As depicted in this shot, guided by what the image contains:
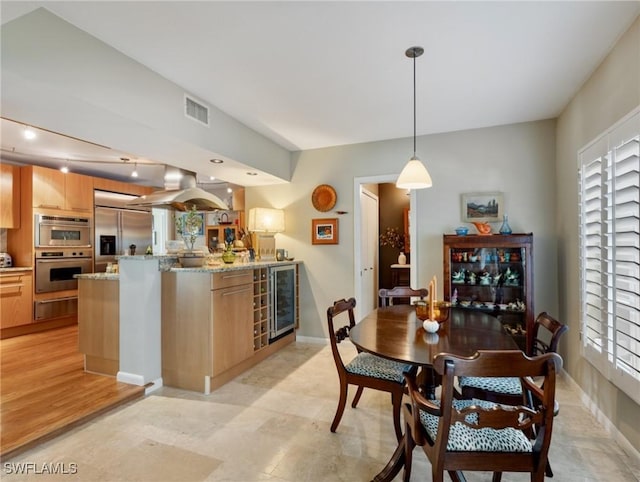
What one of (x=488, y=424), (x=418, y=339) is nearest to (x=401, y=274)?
(x=418, y=339)

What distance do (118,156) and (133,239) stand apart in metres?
1.83

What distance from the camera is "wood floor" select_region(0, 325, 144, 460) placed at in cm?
224

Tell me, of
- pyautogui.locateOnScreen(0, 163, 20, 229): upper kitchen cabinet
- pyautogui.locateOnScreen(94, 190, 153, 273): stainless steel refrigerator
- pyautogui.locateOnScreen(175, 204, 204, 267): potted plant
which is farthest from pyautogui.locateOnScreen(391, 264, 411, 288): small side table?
pyautogui.locateOnScreen(0, 163, 20, 229): upper kitchen cabinet

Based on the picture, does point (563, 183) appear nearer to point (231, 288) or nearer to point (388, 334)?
point (388, 334)

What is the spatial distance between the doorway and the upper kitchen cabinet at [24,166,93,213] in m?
4.40

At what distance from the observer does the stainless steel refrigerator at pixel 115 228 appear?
18.5 ft

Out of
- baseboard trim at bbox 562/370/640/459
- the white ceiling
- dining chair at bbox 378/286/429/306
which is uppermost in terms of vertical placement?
the white ceiling

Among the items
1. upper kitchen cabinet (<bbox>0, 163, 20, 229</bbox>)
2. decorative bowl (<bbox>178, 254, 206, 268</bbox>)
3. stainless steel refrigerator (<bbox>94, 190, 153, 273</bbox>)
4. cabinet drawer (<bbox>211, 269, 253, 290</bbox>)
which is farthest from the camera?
stainless steel refrigerator (<bbox>94, 190, 153, 273</bbox>)

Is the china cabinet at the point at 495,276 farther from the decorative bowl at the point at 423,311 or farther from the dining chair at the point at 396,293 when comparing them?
the decorative bowl at the point at 423,311

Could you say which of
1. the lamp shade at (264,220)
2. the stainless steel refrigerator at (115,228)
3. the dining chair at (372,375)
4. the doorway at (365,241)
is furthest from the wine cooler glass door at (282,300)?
the stainless steel refrigerator at (115,228)

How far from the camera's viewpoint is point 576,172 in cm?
291

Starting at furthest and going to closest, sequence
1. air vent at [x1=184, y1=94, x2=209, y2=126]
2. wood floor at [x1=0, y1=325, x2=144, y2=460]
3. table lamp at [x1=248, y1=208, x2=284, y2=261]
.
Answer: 1. table lamp at [x1=248, y1=208, x2=284, y2=261]
2. air vent at [x1=184, y1=94, x2=209, y2=126]
3. wood floor at [x1=0, y1=325, x2=144, y2=460]

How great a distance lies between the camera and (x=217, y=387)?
306 centimetres

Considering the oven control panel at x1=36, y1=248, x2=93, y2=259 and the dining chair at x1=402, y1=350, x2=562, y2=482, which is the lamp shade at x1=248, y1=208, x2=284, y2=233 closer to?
the oven control panel at x1=36, y1=248, x2=93, y2=259
